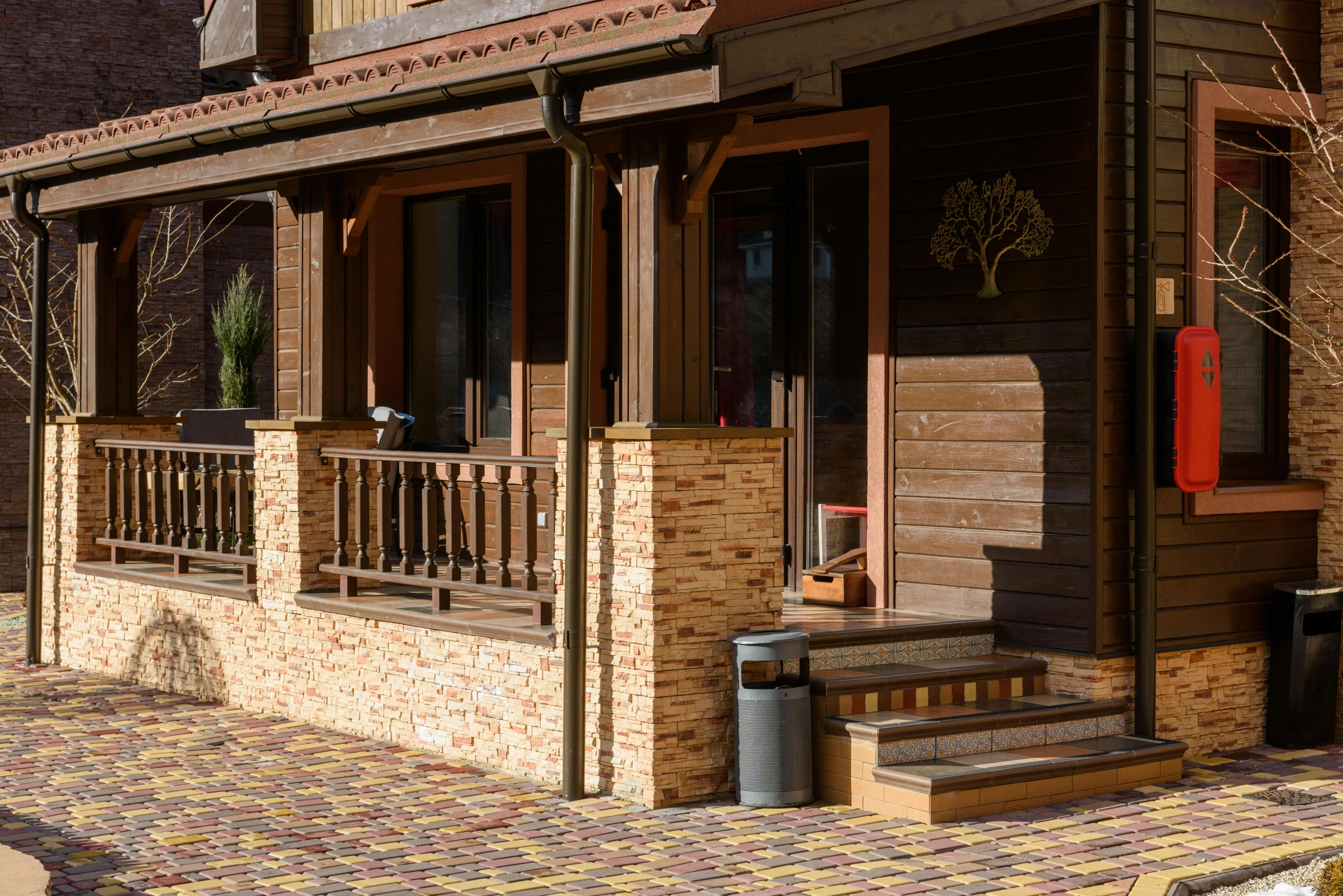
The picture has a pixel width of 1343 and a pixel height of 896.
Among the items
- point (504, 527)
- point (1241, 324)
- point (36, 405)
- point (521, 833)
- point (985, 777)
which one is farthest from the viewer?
point (36, 405)

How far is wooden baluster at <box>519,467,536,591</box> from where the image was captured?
776 centimetres

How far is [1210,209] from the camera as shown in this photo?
828 cm

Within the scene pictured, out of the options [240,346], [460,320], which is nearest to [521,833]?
[460,320]

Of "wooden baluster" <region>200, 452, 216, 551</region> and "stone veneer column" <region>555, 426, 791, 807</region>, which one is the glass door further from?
"wooden baluster" <region>200, 452, 216, 551</region>

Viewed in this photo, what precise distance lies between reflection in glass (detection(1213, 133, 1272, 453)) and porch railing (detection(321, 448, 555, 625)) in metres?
3.77

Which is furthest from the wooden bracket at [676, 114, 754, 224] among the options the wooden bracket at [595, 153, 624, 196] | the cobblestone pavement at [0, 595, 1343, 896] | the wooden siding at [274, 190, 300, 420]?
the wooden siding at [274, 190, 300, 420]

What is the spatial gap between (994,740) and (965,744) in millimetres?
178

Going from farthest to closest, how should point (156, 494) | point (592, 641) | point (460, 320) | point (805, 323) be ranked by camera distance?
1. point (460, 320)
2. point (156, 494)
3. point (805, 323)
4. point (592, 641)

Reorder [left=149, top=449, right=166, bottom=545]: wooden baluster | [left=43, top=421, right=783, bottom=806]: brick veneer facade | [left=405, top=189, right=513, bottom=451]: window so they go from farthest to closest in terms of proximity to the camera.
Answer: [left=405, top=189, right=513, bottom=451]: window < [left=149, top=449, right=166, bottom=545]: wooden baluster < [left=43, top=421, right=783, bottom=806]: brick veneer facade

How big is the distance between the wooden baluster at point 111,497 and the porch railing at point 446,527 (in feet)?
6.83

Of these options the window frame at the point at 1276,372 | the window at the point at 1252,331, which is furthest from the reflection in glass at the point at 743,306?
the window frame at the point at 1276,372

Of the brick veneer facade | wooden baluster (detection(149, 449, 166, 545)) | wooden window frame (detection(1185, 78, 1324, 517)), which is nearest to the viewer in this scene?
the brick veneer facade

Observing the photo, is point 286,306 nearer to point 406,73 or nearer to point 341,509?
point 341,509

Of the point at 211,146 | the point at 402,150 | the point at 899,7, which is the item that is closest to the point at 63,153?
the point at 211,146
